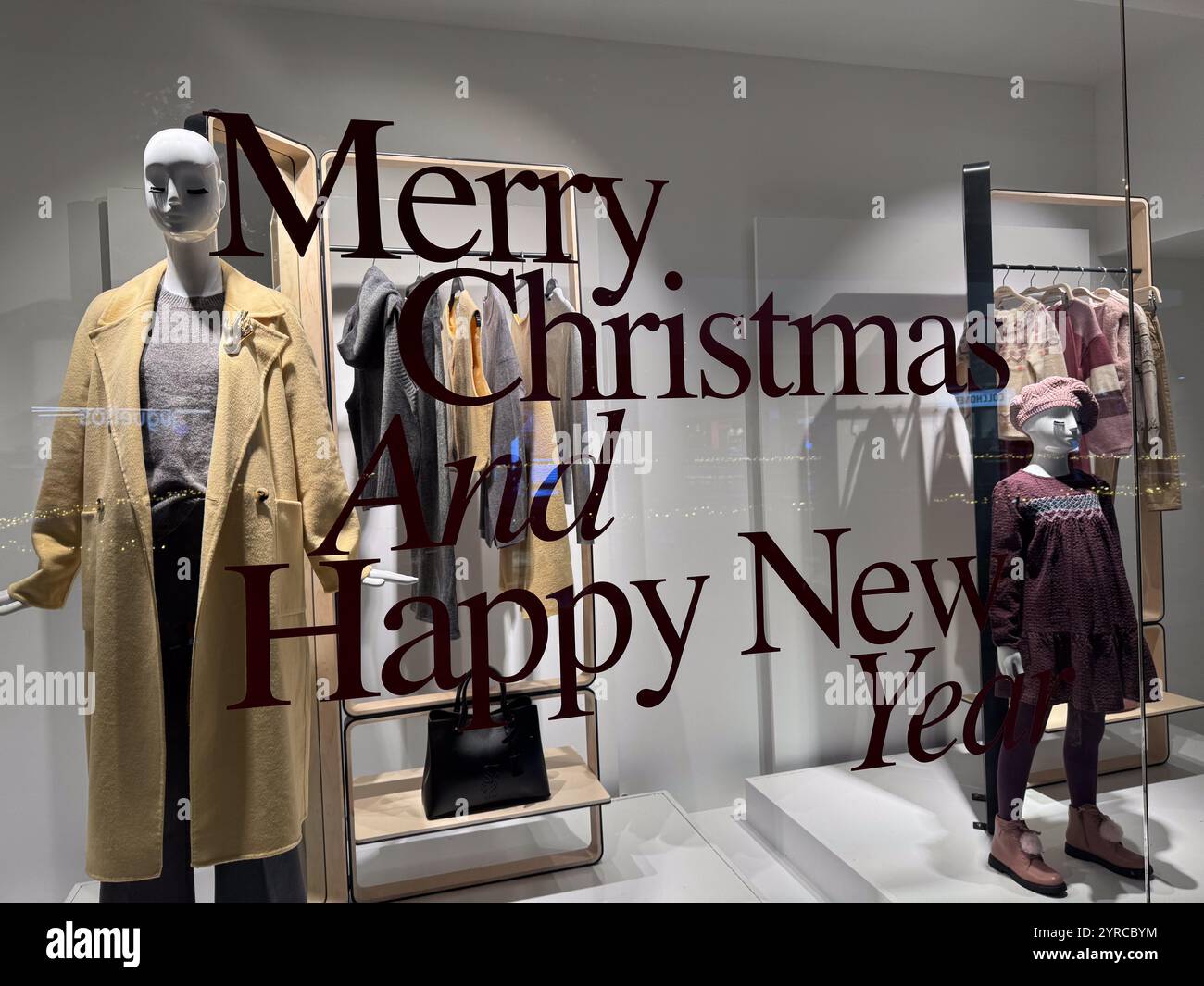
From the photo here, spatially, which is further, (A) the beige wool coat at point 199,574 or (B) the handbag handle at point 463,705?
(B) the handbag handle at point 463,705

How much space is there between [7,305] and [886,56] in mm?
2105

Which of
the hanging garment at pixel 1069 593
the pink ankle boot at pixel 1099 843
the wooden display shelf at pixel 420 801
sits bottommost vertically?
the pink ankle boot at pixel 1099 843

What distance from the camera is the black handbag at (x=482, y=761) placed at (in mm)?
1820

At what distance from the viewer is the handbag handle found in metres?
1.79

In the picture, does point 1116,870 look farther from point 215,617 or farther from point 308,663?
point 215,617

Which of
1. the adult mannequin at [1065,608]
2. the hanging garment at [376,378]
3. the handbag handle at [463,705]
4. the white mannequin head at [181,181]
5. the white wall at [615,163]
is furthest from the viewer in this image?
the adult mannequin at [1065,608]

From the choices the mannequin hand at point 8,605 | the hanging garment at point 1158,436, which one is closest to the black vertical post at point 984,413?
the hanging garment at point 1158,436

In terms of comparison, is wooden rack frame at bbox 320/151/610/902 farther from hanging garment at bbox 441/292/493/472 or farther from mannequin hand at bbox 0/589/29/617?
mannequin hand at bbox 0/589/29/617

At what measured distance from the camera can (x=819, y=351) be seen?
1.85 meters

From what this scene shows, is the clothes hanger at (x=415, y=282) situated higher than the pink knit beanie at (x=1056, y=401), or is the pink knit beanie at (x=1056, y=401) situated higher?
the clothes hanger at (x=415, y=282)

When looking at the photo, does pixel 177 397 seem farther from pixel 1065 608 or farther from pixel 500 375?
pixel 1065 608

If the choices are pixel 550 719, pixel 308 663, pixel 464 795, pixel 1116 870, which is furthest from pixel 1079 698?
pixel 308 663

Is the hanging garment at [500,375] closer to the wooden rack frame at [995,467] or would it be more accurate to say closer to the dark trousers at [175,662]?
the dark trousers at [175,662]

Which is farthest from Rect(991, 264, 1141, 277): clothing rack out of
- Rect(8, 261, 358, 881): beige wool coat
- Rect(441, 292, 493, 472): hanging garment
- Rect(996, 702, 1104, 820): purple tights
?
Rect(8, 261, 358, 881): beige wool coat
